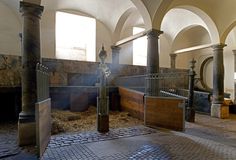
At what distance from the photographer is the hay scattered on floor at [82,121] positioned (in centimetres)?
438

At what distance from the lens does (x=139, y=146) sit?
11.0ft

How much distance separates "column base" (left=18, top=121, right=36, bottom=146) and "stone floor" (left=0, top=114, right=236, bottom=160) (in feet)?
1.04

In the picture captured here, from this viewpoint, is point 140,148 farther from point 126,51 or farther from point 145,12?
point 126,51

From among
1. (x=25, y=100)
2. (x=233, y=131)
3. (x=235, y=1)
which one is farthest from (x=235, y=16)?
(x=25, y=100)

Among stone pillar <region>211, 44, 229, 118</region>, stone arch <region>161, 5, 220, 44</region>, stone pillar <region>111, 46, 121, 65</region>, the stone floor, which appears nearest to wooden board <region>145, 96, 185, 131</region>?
the stone floor

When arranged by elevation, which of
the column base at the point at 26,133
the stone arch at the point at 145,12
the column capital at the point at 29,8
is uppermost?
the stone arch at the point at 145,12

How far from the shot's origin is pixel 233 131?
4.77 meters

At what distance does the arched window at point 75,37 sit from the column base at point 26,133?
17.6 feet

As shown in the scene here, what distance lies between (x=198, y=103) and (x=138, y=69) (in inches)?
117

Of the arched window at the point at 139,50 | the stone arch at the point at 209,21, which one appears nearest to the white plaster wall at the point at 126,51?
the arched window at the point at 139,50

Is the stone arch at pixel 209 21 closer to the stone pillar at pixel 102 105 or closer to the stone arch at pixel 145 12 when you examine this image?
the stone arch at pixel 145 12

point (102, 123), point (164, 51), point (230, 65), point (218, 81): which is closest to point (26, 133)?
point (102, 123)

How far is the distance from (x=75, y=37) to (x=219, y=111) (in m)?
6.81

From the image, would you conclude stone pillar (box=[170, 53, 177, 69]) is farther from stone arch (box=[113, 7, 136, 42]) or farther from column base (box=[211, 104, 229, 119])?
column base (box=[211, 104, 229, 119])
